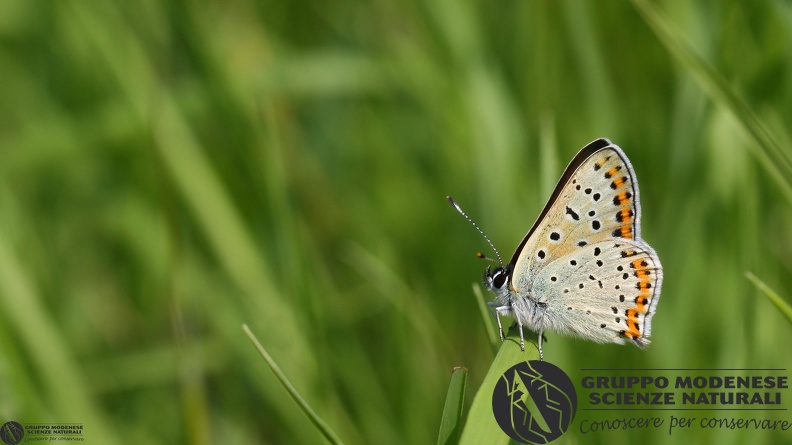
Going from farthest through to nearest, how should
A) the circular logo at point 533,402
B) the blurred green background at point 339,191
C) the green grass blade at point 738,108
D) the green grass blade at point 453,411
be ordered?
the blurred green background at point 339,191 < the green grass blade at point 738,108 < the circular logo at point 533,402 < the green grass blade at point 453,411

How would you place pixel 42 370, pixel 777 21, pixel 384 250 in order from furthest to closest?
pixel 384 250 < pixel 777 21 < pixel 42 370

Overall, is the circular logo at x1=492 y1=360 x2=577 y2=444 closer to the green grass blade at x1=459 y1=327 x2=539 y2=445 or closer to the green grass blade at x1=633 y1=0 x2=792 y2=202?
the green grass blade at x1=459 y1=327 x2=539 y2=445

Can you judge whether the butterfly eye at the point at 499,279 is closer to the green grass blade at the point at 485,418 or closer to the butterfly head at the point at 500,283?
the butterfly head at the point at 500,283

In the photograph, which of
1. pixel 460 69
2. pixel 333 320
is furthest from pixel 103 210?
pixel 460 69

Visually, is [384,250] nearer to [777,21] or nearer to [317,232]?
[317,232]

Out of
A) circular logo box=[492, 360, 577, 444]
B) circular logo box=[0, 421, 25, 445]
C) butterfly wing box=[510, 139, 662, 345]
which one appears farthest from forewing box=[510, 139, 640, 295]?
circular logo box=[0, 421, 25, 445]

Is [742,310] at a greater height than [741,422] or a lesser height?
greater
